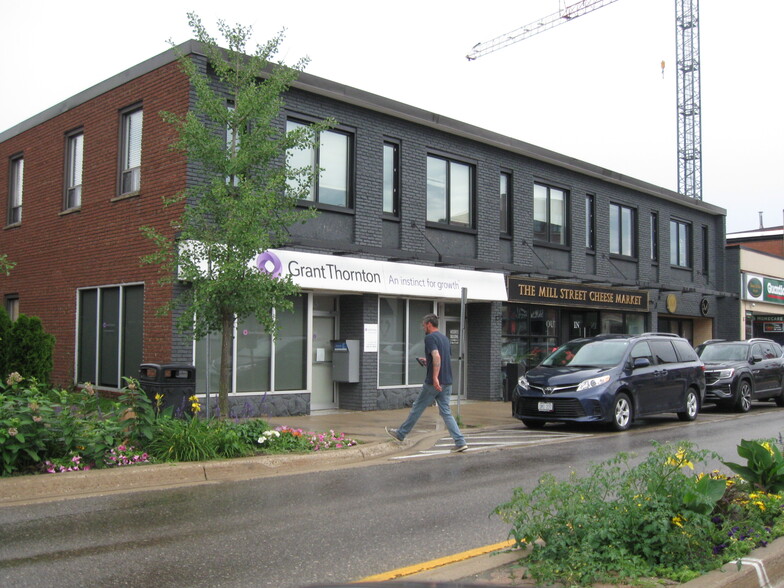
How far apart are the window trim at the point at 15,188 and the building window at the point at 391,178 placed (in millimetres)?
9167

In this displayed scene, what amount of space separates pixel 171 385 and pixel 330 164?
7.20 meters

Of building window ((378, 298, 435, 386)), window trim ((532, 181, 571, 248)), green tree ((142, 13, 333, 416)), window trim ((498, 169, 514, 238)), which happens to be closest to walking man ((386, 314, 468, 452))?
green tree ((142, 13, 333, 416))

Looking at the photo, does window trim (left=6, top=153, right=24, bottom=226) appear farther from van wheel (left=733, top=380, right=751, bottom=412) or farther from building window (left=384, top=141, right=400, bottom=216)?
van wheel (left=733, top=380, right=751, bottom=412)

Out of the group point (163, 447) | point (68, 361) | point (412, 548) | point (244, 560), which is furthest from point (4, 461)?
point (68, 361)

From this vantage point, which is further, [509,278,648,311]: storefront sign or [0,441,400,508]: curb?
[509,278,648,311]: storefront sign

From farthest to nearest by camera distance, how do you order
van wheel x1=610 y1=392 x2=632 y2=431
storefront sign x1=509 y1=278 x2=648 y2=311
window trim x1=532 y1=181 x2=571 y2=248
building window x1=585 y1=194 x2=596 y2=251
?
building window x1=585 y1=194 x2=596 y2=251, window trim x1=532 y1=181 x2=571 y2=248, storefront sign x1=509 y1=278 x2=648 y2=311, van wheel x1=610 y1=392 x2=632 y2=431

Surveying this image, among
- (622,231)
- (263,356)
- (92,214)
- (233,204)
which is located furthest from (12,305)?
(622,231)

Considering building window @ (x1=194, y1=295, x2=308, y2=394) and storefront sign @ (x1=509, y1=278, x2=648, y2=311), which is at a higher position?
storefront sign @ (x1=509, y1=278, x2=648, y2=311)

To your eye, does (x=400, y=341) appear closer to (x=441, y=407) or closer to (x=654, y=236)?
(x=441, y=407)

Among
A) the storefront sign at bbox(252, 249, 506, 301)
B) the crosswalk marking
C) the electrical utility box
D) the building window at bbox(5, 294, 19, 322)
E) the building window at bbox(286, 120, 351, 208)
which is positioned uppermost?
the building window at bbox(286, 120, 351, 208)

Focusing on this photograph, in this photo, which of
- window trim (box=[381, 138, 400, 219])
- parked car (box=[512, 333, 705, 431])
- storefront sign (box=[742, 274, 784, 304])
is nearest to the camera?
parked car (box=[512, 333, 705, 431])

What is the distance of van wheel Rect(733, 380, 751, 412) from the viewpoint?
61.1ft

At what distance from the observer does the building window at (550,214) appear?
22062 mm

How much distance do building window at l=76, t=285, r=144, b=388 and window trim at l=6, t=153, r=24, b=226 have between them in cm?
442
